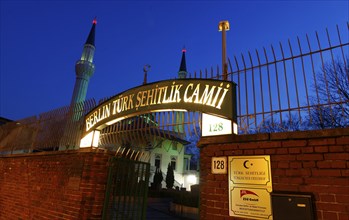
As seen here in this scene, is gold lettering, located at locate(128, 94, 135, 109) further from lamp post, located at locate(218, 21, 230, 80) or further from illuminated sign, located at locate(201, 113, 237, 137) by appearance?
lamp post, located at locate(218, 21, 230, 80)

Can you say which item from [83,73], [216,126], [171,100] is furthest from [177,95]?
[83,73]

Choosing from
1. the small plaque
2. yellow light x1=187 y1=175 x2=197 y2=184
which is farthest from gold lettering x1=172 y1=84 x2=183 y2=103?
yellow light x1=187 y1=175 x2=197 y2=184

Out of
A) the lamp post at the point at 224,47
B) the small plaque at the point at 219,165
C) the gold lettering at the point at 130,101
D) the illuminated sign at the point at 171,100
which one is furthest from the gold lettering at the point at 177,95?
the small plaque at the point at 219,165

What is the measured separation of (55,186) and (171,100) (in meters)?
3.65

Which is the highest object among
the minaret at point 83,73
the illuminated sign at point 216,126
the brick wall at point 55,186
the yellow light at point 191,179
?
the minaret at point 83,73

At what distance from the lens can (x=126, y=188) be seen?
503 cm

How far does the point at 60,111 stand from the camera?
7633mm

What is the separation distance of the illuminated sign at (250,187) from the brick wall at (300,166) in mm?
79

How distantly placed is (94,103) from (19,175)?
360 cm

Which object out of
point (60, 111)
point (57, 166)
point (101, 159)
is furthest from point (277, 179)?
point (60, 111)

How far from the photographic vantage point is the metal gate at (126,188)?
4.94 meters

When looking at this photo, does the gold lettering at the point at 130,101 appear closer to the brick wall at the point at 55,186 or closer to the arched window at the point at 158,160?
the brick wall at the point at 55,186

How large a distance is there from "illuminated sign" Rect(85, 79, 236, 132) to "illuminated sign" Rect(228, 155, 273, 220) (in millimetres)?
785

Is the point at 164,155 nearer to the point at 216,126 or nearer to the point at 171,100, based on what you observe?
the point at 171,100
